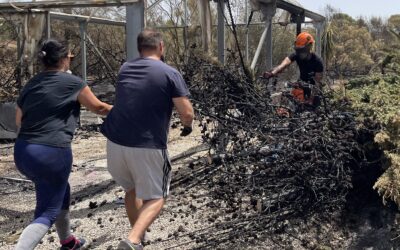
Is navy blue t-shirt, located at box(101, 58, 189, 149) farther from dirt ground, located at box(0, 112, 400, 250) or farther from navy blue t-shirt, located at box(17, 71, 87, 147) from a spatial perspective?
dirt ground, located at box(0, 112, 400, 250)

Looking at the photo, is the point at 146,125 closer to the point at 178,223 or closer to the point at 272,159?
the point at 272,159

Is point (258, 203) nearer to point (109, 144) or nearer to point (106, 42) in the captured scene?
point (109, 144)

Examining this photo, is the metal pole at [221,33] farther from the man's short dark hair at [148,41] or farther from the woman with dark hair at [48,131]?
the woman with dark hair at [48,131]

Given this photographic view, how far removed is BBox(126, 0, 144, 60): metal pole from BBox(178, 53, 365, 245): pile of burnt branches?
3.57 ft

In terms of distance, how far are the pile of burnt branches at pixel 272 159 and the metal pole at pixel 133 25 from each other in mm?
1089

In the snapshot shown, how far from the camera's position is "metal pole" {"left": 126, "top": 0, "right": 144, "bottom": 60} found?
6445 millimetres

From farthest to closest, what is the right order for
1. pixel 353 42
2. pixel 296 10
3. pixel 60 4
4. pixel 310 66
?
1. pixel 353 42
2. pixel 296 10
3. pixel 60 4
4. pixel 310 66

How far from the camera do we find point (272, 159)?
5.09 metres

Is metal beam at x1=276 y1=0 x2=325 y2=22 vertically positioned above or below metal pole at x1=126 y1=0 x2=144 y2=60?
above

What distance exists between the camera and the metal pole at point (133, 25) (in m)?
6.45

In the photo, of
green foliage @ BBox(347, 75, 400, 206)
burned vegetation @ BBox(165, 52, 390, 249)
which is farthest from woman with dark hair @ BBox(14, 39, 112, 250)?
green foliage @ BBox(347, 75, 400, 206)

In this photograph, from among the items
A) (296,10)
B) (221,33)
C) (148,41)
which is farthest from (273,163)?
(296,10)

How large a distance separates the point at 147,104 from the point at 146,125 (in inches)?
6.1

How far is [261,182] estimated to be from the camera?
5133mm
